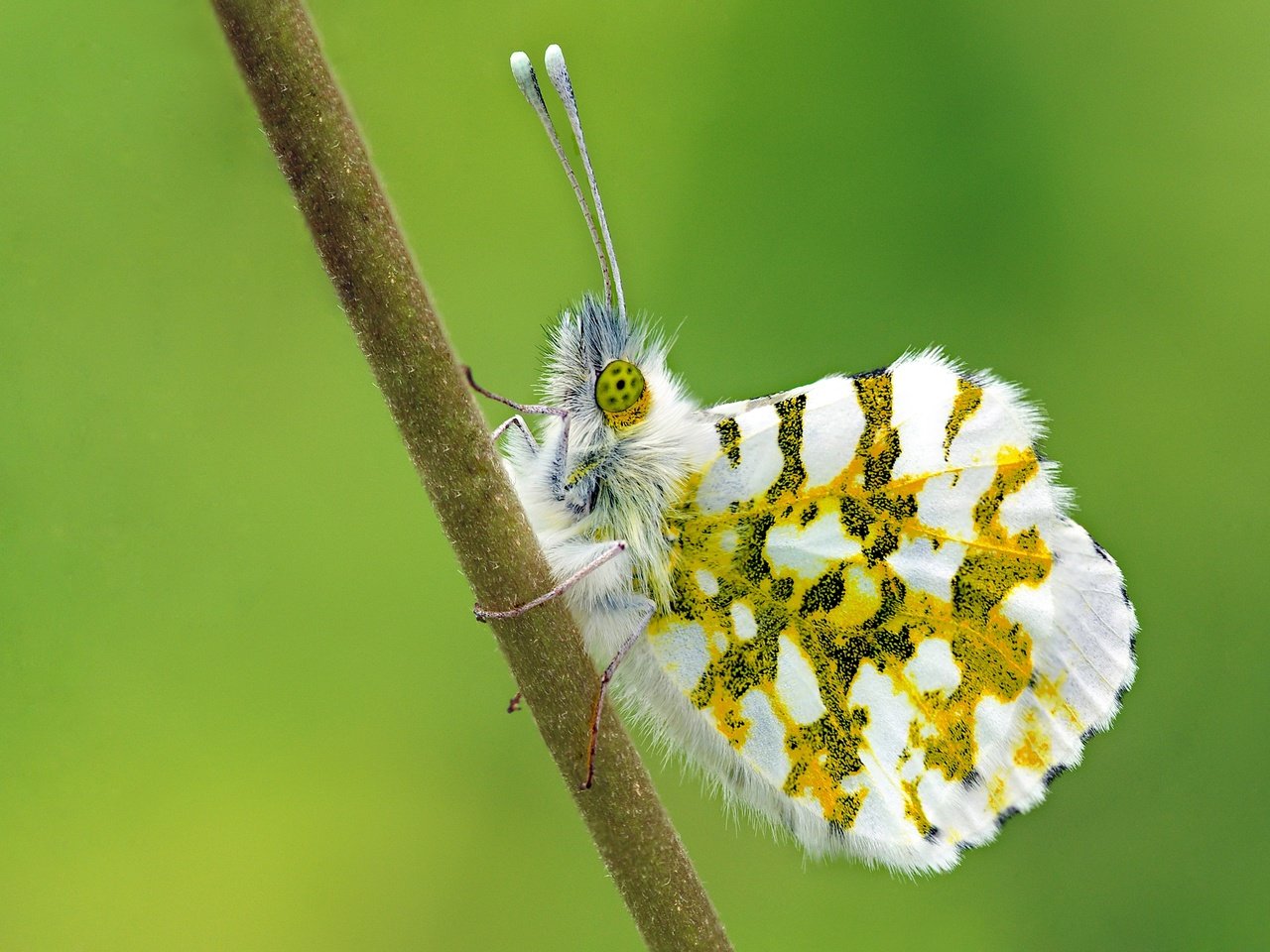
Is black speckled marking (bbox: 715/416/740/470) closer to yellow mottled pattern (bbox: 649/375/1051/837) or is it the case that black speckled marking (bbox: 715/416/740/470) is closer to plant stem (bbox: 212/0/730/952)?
yellow mottled pattern (bbox: 649/375/1051/837)

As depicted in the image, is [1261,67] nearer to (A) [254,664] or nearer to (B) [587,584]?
(B) [587,584]

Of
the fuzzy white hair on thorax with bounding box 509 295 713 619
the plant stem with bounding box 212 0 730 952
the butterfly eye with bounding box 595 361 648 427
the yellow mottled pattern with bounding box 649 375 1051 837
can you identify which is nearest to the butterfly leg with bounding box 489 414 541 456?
the fuzzy white hair on thorax with bounding box 509 295 713 619

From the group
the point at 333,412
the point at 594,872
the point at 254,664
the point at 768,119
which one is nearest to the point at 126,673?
the point at 254,664

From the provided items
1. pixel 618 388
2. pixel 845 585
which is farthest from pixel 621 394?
pixel 845 585

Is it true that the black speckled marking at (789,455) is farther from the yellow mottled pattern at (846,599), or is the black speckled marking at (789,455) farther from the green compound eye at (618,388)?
the green compound eye at (618,388)

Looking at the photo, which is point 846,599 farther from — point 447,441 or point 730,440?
point 447,441
